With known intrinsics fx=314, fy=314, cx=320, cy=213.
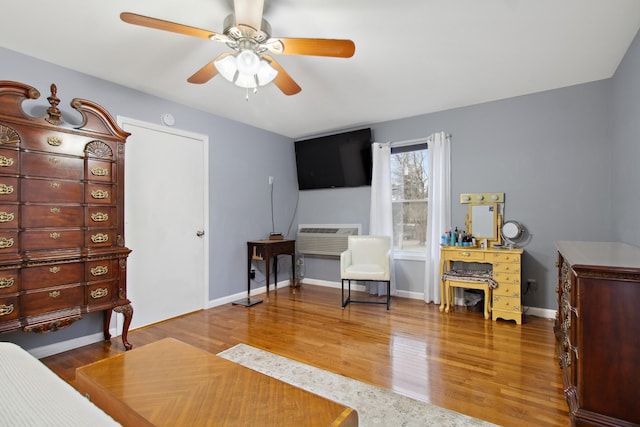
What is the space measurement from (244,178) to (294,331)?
2238 millimetres

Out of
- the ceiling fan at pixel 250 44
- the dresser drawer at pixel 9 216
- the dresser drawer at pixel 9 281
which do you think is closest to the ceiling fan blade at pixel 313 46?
the ceiling fan at pixel 250 44

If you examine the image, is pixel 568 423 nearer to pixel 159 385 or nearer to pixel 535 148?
→ pixel 159 385

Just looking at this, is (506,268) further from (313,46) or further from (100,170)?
(100,170)

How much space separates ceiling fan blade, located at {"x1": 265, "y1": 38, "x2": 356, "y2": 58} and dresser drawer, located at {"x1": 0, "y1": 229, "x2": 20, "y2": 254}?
2151 mm

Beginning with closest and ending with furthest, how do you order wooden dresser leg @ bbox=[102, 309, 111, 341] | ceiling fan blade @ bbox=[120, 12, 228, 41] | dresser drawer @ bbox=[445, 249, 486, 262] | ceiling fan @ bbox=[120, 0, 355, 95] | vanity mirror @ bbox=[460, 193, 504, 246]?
1. ceiling fan blade @ bbox=[120, 12, 228, 41]
2. ceiling fan @ bbox=[120, 0, 355, 95]
3. wooden dresser leg @ bbox=[102, 309, 111, 341]
4. dresser drawer @ bbox=[445, 249, 486, 262]
5. vanity mirror @ bbox=[460, 193, 504, 246]

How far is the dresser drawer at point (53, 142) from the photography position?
222 centimetres

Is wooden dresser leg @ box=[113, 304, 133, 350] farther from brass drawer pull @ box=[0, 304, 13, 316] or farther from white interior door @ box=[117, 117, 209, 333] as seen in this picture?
brass drawer pull @ box=[0, 304, 13, 316]

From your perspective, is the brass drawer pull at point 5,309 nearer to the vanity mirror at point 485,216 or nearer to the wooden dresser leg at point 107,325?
the wooden dresser leg at point 107,325

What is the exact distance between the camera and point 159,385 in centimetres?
132

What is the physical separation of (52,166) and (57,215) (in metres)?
0.36

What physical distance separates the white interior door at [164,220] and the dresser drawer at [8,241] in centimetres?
94

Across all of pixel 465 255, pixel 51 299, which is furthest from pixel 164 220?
pixel 465 255

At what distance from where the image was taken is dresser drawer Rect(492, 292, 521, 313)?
3170mm

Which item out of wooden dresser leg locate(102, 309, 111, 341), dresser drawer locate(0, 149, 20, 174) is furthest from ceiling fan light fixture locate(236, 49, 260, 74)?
wooden dresser leg locate(102, 309, 111, 341)
